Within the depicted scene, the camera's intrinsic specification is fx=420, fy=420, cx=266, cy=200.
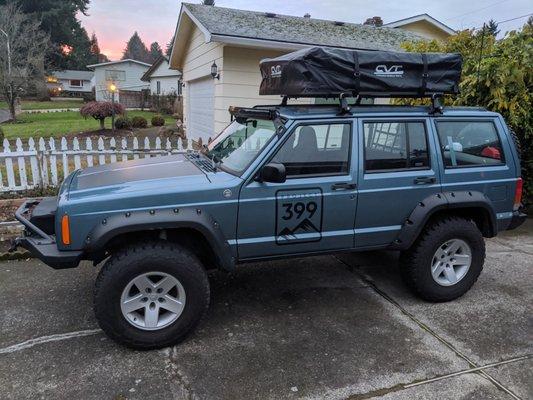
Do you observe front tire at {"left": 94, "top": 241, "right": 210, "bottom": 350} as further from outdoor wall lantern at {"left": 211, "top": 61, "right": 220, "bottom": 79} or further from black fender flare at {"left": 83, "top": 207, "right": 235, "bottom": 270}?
outdoor wall lantern at {"left": 211, "top": 61, "right": 220, "bottom": 79}

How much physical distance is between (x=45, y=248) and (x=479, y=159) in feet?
13.2

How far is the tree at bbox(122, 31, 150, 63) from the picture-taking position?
108 m

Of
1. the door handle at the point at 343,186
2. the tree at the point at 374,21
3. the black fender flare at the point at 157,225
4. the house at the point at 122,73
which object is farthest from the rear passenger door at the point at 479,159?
the house at the point at 122,73

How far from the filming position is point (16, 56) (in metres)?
31.3

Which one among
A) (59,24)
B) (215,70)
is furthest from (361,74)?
(59,24)

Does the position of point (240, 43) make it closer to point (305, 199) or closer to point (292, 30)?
point (292, 30)

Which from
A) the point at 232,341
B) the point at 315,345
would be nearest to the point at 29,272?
the point at 232,341

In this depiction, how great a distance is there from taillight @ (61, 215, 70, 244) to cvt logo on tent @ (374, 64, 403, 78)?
293 cm

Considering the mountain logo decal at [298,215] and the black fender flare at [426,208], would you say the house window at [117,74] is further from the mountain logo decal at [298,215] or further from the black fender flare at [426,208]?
the black fender flare at [426,208]

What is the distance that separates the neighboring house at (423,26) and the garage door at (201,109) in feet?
22.1

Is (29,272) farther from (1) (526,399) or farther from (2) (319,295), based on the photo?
(1) (526,399)

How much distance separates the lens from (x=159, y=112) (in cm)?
3284

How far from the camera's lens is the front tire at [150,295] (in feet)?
10.4

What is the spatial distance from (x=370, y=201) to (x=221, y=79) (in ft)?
22.1
